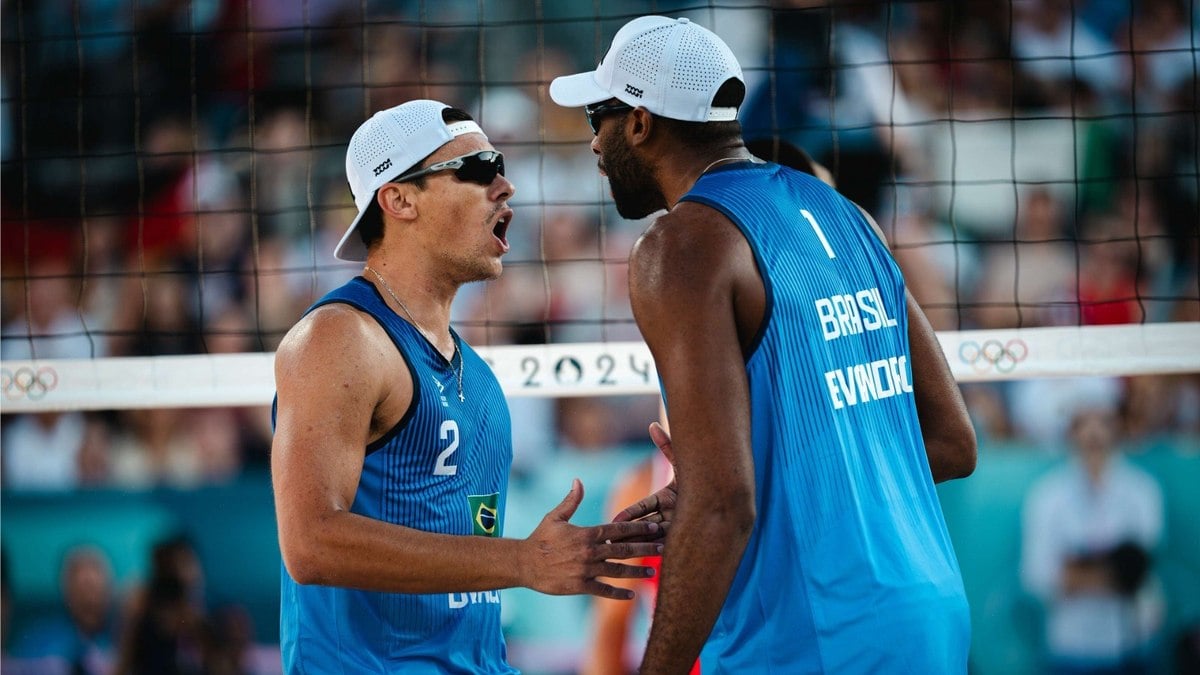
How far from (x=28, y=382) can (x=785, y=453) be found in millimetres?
4236

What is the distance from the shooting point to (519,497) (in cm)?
627

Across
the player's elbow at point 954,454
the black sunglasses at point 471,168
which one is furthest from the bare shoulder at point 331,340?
the player's elbow at point 954,454

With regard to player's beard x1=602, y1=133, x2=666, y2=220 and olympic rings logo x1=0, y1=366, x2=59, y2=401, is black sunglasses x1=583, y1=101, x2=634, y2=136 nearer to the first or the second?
player's beard x1=602, y1=133, x2=666, y2=220

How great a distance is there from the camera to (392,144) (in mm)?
3176

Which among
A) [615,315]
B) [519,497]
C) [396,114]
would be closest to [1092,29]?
[615,315]

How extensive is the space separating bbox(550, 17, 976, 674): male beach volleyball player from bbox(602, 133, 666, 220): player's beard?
0.19 metres

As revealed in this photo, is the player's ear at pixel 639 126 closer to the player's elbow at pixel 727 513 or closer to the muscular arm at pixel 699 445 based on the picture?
the muscular arm at pixel 699 445

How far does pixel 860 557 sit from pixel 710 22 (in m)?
5.23

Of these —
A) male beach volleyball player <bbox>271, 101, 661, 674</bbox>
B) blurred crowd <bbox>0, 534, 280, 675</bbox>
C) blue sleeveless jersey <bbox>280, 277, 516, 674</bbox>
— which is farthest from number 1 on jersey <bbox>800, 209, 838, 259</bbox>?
blurred crowd <bbox>0, 534, 280, 675</bbox>

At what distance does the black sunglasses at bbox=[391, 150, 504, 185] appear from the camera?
10.4ft

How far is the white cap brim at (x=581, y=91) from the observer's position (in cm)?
A: 253

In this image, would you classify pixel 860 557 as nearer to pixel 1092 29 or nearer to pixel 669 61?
pixel 669 61

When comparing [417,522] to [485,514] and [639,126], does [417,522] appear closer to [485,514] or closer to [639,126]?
[485,514]

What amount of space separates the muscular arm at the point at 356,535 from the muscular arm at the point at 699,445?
35cm
